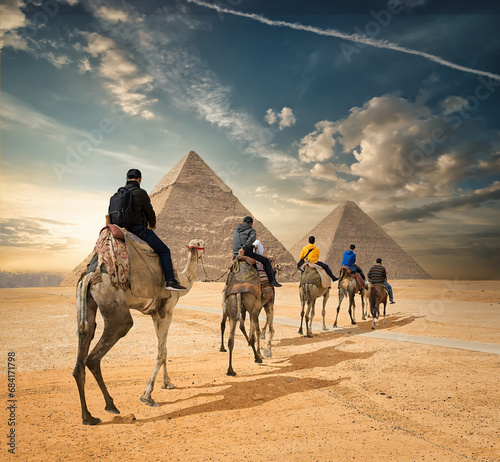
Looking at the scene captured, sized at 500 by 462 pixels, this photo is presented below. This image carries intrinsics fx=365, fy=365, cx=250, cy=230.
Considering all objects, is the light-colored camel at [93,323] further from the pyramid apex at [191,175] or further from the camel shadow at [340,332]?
the pyramid apex at [191,175]

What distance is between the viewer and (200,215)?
10506 cm

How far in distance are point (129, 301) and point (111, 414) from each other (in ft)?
4.49

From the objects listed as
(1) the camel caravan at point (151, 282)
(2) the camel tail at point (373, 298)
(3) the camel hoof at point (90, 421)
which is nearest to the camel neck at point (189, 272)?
(1) the camel caravan at point (151, 282)

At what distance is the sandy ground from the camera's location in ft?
11.6

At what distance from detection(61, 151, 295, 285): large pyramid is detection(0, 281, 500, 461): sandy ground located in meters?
79.9

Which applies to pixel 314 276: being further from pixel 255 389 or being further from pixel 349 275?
pixel 255 389

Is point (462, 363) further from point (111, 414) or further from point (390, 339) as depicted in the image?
point (111, 414)

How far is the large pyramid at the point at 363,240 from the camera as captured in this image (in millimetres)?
112625

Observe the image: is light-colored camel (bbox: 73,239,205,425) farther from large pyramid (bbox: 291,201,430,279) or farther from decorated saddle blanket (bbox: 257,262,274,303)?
large pyramid (bbox: 291,201,430,279)

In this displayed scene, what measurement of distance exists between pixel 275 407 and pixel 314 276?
581 cm

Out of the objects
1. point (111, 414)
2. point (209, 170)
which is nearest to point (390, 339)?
point (111, 414)

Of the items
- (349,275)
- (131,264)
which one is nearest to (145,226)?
(131,264)

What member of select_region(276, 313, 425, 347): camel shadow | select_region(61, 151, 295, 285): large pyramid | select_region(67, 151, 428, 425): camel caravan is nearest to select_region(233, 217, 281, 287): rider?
select_region(67, 151, 428, 425): camel caravan

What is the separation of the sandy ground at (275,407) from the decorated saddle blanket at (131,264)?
1518mm
